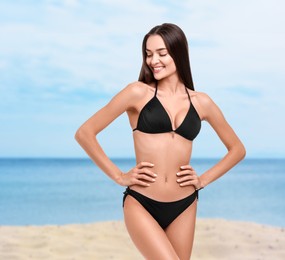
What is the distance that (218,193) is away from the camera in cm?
2070

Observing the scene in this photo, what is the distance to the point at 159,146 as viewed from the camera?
389 centimetres

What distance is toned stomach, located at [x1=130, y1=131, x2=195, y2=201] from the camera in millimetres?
3893

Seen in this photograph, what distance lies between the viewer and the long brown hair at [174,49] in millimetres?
3943

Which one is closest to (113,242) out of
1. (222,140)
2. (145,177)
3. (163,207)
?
(222,140)

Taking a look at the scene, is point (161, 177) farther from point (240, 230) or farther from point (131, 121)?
point (240, 230)

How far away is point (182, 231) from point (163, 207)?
225mm

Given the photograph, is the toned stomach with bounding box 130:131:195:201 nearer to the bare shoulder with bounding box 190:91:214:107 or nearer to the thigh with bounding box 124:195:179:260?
the thigh with bounding box 124:195:179:260

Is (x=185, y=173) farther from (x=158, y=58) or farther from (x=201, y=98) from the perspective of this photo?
(x=158, y=58)

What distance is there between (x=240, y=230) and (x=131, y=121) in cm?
526

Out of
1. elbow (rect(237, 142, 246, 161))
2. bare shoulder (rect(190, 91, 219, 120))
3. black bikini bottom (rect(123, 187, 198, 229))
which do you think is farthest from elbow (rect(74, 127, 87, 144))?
elbow (rect(237, 142, 246, 161))

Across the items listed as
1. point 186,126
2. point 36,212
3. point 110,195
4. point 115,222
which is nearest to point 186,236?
point 186,126

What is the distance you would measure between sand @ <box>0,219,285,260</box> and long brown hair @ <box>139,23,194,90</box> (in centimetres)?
395

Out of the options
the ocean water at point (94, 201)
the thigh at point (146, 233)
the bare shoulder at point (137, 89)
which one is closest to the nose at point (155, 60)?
the bare shoulder at point (137, 89)

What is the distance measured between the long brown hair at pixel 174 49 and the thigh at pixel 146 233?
764 millimetres
